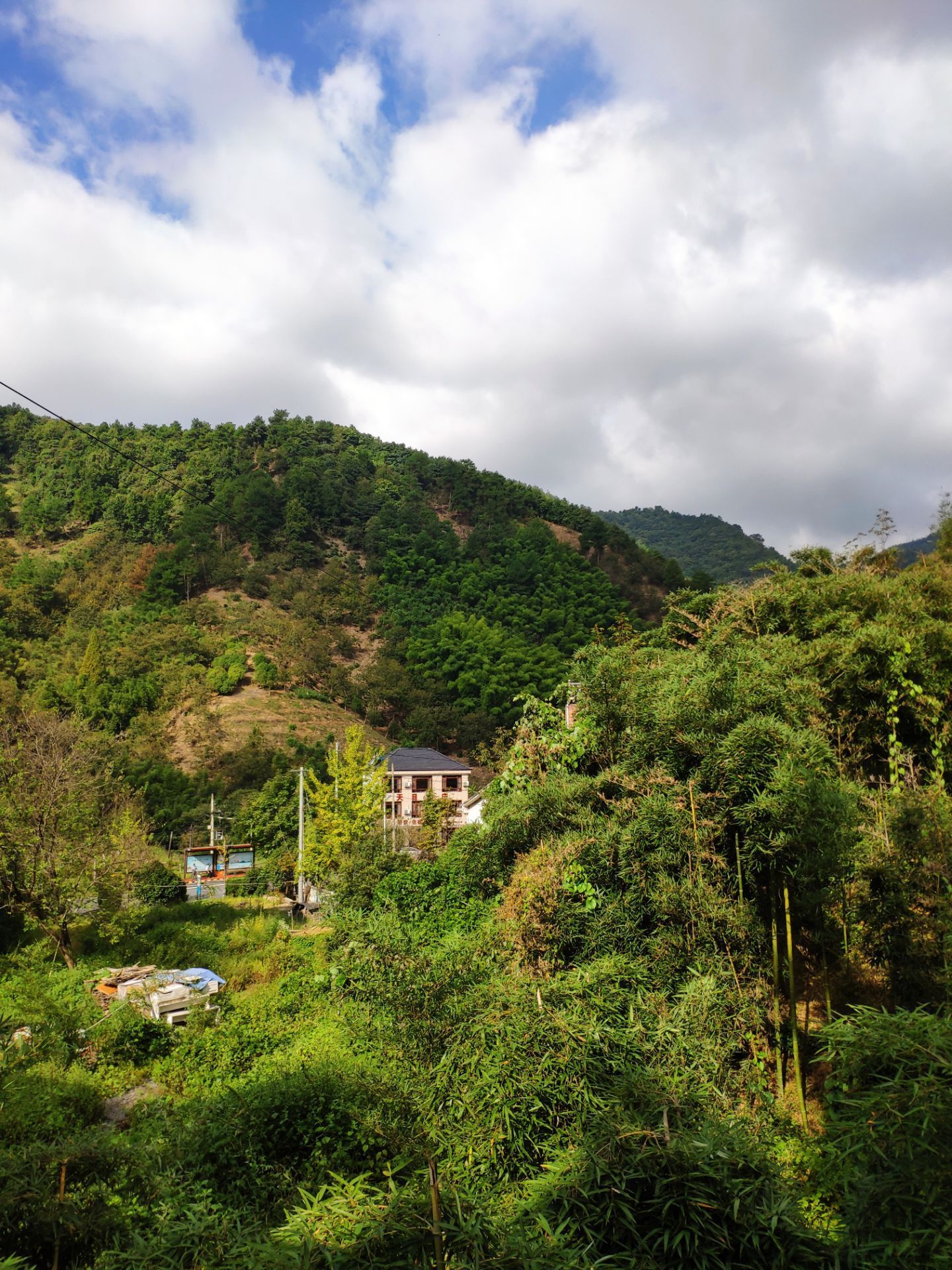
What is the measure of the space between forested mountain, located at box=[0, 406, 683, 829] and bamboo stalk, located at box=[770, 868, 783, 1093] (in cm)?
2340

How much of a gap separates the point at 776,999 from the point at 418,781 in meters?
24.8

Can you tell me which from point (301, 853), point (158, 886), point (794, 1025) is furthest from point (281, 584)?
point (794, 1025)

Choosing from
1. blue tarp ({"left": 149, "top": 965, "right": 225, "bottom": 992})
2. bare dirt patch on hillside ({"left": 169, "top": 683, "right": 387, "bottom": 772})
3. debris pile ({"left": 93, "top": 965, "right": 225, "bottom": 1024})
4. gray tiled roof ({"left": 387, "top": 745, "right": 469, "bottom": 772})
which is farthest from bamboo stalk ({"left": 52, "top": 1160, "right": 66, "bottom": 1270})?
bare dirt patch on hillside ({"left": 169, "top": 683, "right": 387, "bottom": 772})

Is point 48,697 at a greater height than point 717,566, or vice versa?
point 717,566

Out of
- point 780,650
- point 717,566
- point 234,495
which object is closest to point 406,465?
point 234,495

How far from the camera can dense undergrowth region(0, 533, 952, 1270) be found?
261 centimetres

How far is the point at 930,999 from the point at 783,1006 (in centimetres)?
118

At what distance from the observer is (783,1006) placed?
542 cm

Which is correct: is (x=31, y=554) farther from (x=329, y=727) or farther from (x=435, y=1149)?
(x=435, y=1149)

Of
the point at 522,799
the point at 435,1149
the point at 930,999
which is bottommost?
the point at 435,1149

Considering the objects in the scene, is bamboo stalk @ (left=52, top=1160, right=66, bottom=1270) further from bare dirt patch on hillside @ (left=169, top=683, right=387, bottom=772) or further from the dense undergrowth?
bare dirt patch on hillside @ (left=169, top=683, right=387, bottom=772)

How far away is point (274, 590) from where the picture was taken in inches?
1978

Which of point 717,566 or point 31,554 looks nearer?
point 31,554

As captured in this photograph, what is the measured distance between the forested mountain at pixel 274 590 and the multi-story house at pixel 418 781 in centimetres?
495
